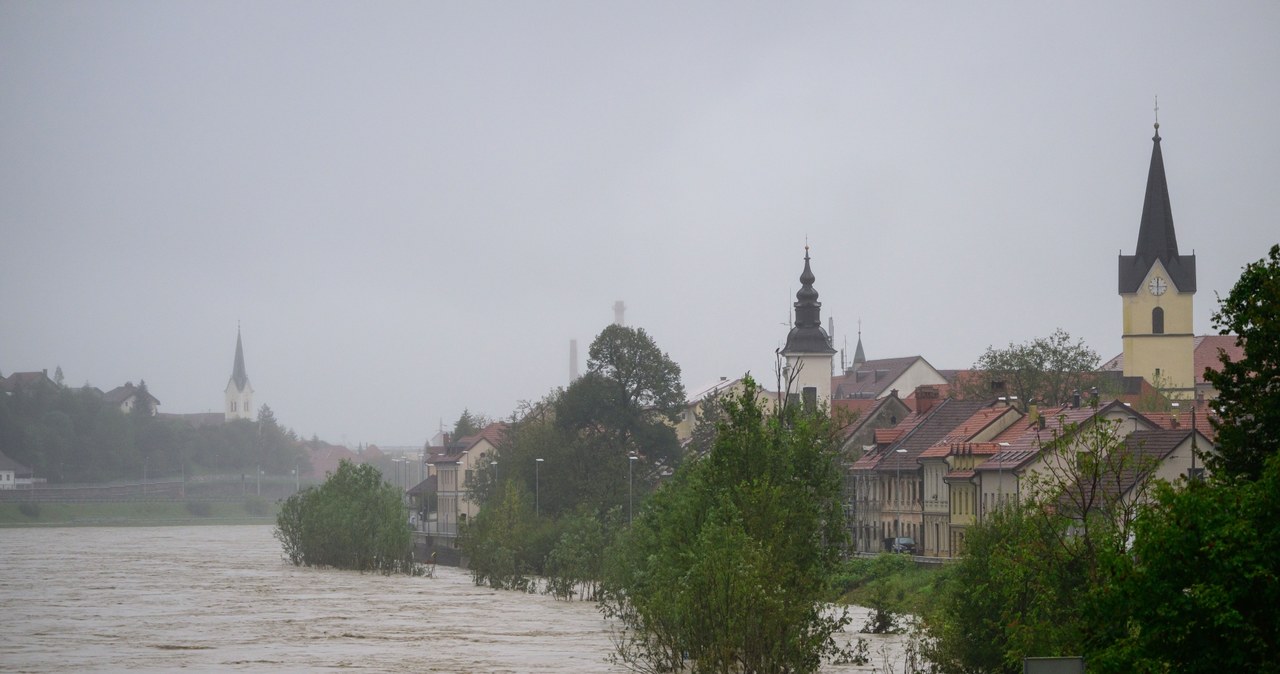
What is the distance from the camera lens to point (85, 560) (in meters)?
119

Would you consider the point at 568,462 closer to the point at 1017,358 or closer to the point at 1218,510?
the point at 1017,358

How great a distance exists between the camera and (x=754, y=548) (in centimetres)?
4144

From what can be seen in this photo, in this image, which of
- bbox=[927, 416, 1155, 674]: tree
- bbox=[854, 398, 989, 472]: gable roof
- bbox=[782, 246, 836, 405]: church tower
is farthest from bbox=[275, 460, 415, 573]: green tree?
bbox=[927, 416, 1155, 674]: tree

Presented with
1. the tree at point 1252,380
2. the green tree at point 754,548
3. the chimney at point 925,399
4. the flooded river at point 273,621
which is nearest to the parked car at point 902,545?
the flooded river at point 273,621

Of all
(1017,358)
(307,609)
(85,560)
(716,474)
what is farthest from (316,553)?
(716,474)

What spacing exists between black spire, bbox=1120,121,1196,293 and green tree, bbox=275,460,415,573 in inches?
2589

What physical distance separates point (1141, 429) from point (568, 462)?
34.8m

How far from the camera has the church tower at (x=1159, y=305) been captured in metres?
147

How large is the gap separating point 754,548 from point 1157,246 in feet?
369

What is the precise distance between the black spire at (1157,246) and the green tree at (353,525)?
6577cm

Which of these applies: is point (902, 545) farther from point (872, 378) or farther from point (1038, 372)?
point (872, 378)

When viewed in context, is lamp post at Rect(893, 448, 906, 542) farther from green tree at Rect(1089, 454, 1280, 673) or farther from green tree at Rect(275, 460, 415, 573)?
green tree at Rect(1089, 454, 1280, 673)

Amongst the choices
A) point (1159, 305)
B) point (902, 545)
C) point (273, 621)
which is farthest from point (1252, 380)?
point (1159, 305)

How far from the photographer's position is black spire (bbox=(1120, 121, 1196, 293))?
144375mm
